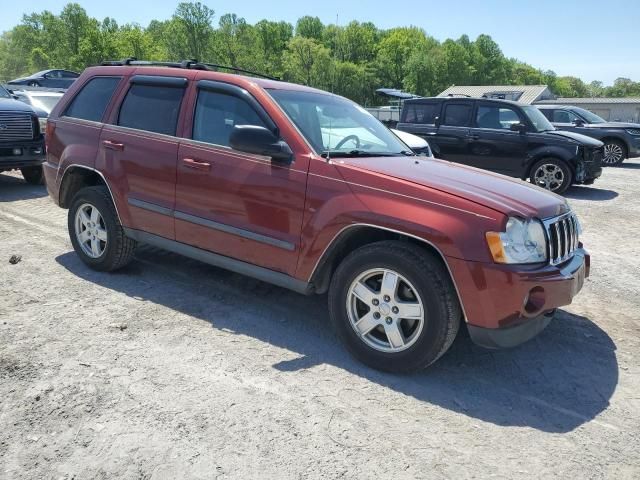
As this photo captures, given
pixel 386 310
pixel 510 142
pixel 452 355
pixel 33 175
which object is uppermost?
pixel 510 142

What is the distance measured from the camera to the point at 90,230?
16.4ft

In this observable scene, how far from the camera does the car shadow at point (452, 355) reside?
124 inches

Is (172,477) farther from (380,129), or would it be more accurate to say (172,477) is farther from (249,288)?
(380,129)

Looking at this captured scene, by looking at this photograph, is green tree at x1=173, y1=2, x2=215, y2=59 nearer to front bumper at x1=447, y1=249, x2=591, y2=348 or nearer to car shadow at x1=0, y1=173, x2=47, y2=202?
car shadow at x1=0, y1=173, x2=47, y2=202

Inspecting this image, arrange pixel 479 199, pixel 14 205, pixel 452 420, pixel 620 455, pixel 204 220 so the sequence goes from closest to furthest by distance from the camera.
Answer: pixel 620 455 → pixel 452 420 → pixel 479 199 → pixel 204 220 → pixel 14 205

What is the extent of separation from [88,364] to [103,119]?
2.42m

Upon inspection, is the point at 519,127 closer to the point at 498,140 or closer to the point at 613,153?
the point at 498,140

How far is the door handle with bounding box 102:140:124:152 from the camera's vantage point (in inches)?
180

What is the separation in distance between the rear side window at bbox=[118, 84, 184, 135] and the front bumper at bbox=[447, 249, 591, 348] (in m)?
2.64

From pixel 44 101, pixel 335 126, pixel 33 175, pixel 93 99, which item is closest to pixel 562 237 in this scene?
pixel 335 126

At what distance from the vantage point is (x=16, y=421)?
278cm

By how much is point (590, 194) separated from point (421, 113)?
393 cm

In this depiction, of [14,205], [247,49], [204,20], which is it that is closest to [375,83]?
[247,49]

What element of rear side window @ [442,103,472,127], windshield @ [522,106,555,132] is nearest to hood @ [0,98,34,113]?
rear side window @ [442,103,472,127]
